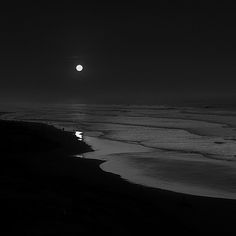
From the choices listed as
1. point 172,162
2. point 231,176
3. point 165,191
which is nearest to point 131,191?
point 165,191

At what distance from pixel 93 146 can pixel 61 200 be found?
15.6 m

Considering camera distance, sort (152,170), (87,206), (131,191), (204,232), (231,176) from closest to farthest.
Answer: (204,232) → (87,206) → (131,191) → (231,176) → (152,170)

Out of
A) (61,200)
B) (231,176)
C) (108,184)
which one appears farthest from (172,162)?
(61,200)

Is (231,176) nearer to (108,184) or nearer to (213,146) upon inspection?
(108,184)

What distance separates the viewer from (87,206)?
1109 cm

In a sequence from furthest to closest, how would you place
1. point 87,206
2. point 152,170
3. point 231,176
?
point 152,170, point 231,176, point 87,206

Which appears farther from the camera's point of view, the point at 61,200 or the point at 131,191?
the point at 131,191

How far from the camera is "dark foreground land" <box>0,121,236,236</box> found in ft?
30.9

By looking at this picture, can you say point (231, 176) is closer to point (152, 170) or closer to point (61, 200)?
point (152, 170)

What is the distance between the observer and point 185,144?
2853 cm

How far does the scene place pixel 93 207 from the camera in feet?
36.3

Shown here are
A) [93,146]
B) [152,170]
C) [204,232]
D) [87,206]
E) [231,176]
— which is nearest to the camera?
[204,232]

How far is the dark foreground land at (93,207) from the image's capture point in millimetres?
9430

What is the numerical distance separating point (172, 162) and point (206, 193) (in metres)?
6.56
